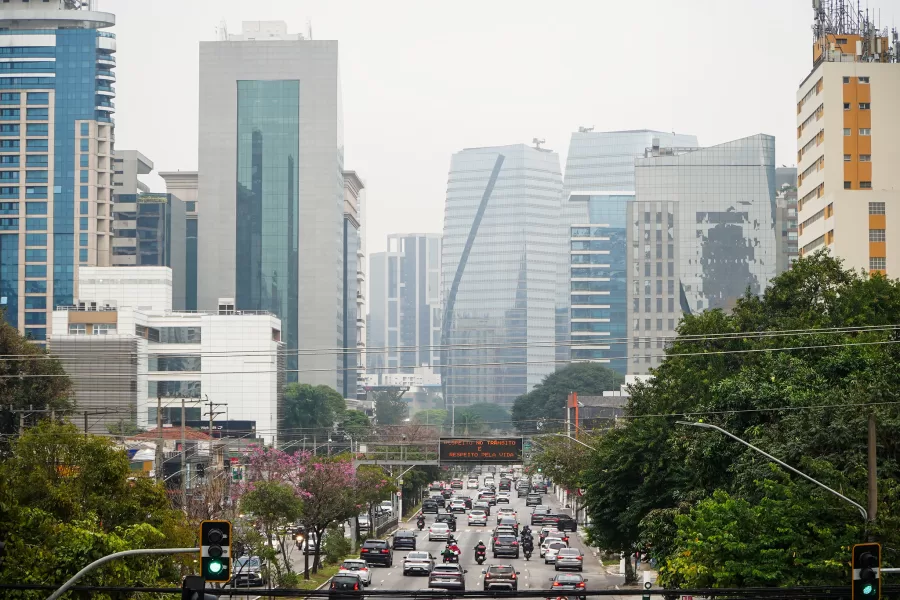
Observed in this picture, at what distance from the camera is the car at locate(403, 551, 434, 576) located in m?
62.1

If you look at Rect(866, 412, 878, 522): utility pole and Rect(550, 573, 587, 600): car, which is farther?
Rect(550, 573, 587, 600): car

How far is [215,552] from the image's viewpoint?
19500 mm

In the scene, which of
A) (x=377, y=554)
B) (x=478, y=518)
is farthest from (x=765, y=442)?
(x=478, y=518)

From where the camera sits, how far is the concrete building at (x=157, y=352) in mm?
143750

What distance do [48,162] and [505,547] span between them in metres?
136

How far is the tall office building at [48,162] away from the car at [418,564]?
134639 mm

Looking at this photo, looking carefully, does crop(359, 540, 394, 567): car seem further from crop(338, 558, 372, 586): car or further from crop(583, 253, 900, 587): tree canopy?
crop(583, 253, 900, 587): tree canopy

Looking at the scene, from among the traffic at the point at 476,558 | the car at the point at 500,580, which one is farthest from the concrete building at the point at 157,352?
the car at the point at 500,580

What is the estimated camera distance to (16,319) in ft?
611

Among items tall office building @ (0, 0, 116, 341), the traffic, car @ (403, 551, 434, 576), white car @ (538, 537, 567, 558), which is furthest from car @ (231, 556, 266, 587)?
tall office building @ (0, 0, 116, 341)

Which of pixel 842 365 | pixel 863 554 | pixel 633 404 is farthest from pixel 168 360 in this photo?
pixel 863 554

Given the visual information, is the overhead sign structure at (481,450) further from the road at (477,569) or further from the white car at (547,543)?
the white car at (547,543)

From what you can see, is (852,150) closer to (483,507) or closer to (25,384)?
(483,507)

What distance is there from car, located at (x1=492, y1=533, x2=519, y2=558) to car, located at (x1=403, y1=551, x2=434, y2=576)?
1101 centimetres
